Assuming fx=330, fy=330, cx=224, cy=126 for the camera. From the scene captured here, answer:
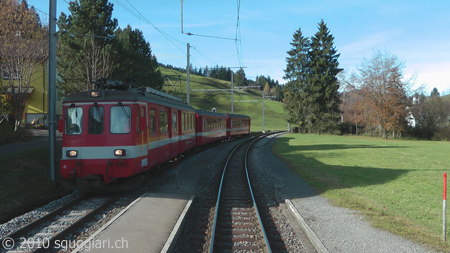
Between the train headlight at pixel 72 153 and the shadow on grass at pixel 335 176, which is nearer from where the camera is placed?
the train headlight at pixel 72 153

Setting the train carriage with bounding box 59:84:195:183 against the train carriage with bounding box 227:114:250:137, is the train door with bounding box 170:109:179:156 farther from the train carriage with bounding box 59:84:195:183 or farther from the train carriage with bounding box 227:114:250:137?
the train carriage with bounding box 227:114:250:137

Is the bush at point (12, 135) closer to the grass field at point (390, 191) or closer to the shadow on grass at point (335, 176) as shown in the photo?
the shadow on grass at point (335, 176)

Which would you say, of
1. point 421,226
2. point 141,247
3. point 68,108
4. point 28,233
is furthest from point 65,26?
point 421,226

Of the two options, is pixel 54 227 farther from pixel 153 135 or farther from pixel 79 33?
pixel 79 33

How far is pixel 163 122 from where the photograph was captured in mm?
12219

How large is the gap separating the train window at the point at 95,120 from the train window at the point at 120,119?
31 centimetres

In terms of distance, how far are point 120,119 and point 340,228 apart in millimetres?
6298

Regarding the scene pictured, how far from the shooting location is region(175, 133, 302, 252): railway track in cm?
587

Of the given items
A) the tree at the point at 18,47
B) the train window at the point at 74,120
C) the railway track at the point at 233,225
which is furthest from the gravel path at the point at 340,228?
the tree at the point at 18,47

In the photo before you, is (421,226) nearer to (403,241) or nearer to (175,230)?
(403,241)

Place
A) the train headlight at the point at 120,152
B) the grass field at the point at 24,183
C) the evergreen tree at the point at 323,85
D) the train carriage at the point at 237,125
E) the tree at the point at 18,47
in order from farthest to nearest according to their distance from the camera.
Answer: the evergreen tree at the point at 323,85 → the train carriage at the point at 237,125 → the tree at the point at 18,47 → the train headlight at the point at 120,152 → the grass field at the point at 24,183

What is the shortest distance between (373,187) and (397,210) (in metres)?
2.98

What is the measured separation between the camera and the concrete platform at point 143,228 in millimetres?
5352

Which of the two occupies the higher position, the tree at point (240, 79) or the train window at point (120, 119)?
the tree at point (240, 79)
